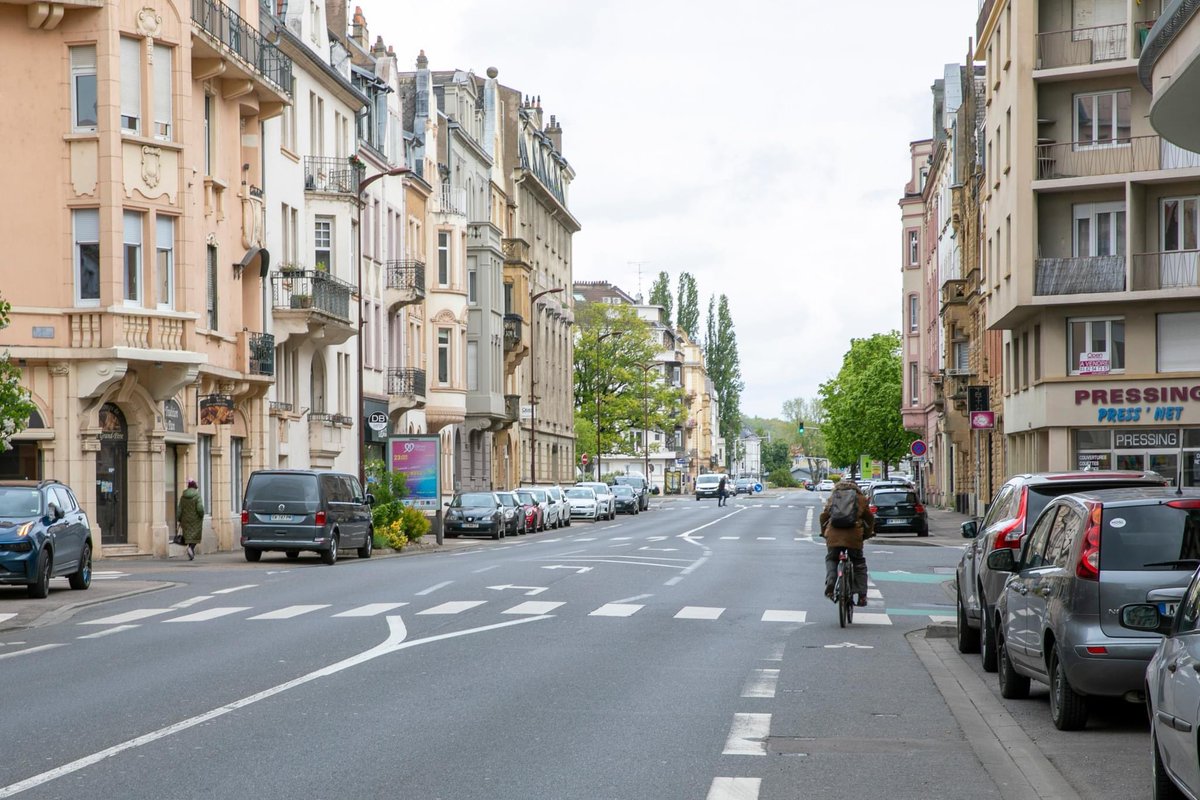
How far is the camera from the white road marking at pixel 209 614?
20.4 meters

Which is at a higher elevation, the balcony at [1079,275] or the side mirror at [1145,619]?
the balcony at [1079,275]

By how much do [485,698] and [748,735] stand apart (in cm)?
236

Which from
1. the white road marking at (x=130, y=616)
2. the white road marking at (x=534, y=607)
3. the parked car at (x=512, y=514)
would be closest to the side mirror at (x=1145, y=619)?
the white road marking at (x=534, y=607)

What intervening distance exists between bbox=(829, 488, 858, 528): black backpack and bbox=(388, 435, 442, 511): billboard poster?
27553 mm

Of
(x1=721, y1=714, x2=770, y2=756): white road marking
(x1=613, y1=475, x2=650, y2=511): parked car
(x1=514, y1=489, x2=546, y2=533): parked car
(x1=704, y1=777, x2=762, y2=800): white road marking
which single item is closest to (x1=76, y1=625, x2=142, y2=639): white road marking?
(x1=721, y1=714, x2=770, y2=756): white road marking

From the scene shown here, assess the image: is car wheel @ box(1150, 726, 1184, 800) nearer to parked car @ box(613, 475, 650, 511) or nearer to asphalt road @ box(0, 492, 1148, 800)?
asphalt road @ box(0, 492, 1148, 800)

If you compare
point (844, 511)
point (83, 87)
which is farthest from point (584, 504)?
point (844, 511)

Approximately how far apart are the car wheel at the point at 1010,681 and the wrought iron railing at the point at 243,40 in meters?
29.3

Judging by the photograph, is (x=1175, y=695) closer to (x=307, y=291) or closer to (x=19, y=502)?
(x=19, y=502)

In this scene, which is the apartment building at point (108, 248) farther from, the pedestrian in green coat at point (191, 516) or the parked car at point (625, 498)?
the parked car at point (625, 498)

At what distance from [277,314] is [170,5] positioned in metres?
10.4

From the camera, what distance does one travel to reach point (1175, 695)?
24.5 ft

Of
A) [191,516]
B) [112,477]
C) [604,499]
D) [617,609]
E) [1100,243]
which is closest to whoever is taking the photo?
[617,609]

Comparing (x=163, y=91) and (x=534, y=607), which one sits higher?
(x=163, y=91)
